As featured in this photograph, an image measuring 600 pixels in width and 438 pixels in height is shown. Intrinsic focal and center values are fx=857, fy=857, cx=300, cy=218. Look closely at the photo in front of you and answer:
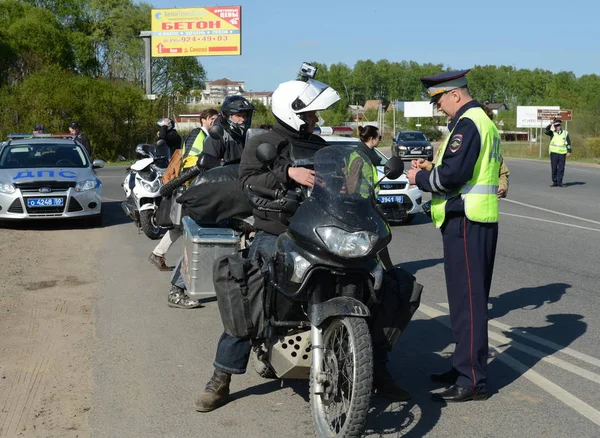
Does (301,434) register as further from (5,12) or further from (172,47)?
(5,12)

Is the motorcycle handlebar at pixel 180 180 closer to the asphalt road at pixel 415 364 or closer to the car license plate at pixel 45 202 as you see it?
the asphalt road at pixel 415 364

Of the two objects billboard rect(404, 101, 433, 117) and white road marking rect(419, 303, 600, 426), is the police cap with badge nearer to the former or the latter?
white road marking rect(419, 303, 600, 426)

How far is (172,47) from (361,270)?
166 feet

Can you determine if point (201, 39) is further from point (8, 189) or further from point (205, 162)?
point (205, 162)

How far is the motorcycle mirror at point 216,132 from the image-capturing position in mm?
8383

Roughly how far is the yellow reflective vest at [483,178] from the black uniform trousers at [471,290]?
0.08 m

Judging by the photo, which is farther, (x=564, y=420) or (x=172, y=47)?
(x=172, y=47)

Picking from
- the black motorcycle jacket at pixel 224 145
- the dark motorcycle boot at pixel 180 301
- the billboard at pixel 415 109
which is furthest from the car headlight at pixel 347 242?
the billboard at pixel 415 109

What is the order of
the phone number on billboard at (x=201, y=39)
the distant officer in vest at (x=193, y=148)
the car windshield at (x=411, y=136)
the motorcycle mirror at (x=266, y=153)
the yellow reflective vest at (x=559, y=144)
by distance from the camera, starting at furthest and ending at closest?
the phone number on billboard at (x=201, y=39), the car windshield at (x=411, y=136), the yellow reflective vest at (x=559, y=144), the distant officer in vest at (x=193, y=148), the motorcycle mirror at (x=266, y=153)

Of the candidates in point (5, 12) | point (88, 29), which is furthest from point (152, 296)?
point (88, 29)

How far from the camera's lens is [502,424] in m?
5.08

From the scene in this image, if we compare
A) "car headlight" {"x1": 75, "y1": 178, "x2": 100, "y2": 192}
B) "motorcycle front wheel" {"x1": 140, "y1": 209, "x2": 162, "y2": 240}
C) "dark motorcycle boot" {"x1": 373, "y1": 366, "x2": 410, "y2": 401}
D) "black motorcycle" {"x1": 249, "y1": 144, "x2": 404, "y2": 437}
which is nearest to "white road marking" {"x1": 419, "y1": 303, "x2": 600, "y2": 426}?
"dark motorcycle boot" {"x1": 373, "y1": 366, "x2": 410, "y2": 401}

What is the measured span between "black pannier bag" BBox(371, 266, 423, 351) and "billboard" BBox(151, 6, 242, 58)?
48692 millimetres

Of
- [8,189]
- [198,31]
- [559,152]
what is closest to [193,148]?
[8,189]
